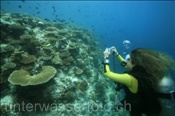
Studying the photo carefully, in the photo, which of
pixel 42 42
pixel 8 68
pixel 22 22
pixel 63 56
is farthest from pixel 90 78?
pixel 22 22

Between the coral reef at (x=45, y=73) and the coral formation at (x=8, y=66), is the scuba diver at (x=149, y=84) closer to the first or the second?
the coral reef at (x=45, y=73)

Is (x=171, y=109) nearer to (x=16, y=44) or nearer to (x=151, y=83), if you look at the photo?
(x=151, y=83)

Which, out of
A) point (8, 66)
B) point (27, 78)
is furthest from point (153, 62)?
point (8, 66)

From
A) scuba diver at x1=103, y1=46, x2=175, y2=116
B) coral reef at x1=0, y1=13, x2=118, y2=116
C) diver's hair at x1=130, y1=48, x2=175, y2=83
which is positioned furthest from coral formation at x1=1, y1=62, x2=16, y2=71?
diver's hair at x1=130, y1=48, x2=175, y2=83

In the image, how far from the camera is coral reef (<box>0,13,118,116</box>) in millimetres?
7438

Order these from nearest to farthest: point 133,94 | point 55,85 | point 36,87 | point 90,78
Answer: point 133,94 → point 36,87 → point 55,85 → point 90,78

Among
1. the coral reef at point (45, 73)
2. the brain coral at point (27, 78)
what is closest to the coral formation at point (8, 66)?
the coral reef at point (45, 73)

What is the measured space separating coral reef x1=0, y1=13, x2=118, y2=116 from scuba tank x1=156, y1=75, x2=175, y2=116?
16.5ft

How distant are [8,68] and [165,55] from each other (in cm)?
727

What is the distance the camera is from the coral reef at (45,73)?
7.44m

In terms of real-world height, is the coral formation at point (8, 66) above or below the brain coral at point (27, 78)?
above

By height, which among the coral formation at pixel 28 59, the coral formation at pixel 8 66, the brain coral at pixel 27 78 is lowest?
the brain coral at pixel 27 78

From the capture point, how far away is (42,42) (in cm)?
1077

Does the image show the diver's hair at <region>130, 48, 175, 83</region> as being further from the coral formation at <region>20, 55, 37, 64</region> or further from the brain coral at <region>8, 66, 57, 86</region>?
the coral formation at <region>20, 55, 37, 64</region>
